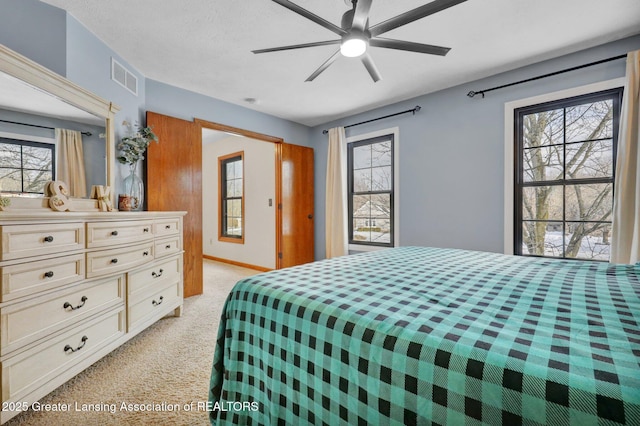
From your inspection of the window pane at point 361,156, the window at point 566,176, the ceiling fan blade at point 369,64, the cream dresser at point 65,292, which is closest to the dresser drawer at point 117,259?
the cream dresser at point 65,292

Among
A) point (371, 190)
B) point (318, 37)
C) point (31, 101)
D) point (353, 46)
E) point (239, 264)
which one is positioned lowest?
point (239, 264)

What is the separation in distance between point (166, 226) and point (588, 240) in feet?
12.6

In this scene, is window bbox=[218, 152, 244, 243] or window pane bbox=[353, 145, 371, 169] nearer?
window pane bbox=[353, 145, 371, 169]

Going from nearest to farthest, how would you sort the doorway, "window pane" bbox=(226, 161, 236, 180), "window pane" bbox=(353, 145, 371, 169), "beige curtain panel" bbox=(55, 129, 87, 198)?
"beige curtain panel" bbox=(55, 129, 87, 198)
"window pane" bbox=(353, 145, 371, 169)
the doorway
"window pane" bbox=(226, 161, 236, 180)

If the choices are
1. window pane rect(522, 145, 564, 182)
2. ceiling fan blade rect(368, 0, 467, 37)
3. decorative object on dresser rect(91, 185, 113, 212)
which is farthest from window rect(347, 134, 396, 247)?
decorative object on dresser rect(91, 185, 113, 212)

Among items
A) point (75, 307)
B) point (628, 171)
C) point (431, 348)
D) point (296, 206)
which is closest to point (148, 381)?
point (75, 307)

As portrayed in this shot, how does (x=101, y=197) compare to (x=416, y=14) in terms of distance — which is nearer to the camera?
(x=416, y=14)

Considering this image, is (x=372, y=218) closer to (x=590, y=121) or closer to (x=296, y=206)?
(x=296, y=206)

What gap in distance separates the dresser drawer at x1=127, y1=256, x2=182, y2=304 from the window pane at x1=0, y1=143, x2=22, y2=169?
922 millimetres

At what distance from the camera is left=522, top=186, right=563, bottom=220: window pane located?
270 cm

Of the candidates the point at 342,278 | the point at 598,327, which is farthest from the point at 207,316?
the point at 598,327

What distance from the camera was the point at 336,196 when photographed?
4.32 m

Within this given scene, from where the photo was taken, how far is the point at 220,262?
550 cm

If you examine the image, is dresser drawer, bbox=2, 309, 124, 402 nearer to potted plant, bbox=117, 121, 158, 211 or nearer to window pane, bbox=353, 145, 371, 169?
potted plant, bbox=117, 121, 158, 211
